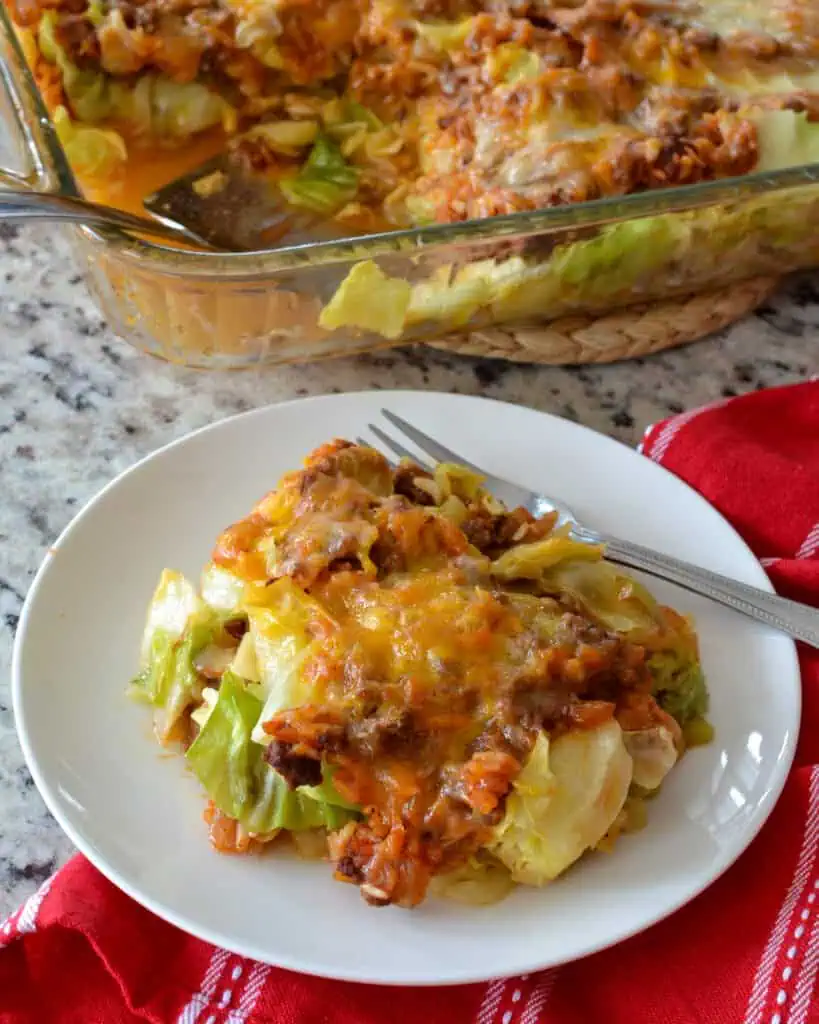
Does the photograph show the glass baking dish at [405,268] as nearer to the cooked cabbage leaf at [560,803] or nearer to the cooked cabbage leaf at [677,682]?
the cooked cabbage leaf at [677,682]

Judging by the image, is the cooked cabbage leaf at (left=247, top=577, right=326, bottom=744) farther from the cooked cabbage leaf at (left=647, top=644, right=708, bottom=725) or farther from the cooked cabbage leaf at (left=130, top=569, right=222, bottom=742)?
the cooked cabbage leaf at (left=647, top=644, right=708, bottom=725)

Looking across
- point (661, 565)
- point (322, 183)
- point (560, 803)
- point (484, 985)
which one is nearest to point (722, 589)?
point (661, 565)

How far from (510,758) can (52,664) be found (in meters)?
0.62

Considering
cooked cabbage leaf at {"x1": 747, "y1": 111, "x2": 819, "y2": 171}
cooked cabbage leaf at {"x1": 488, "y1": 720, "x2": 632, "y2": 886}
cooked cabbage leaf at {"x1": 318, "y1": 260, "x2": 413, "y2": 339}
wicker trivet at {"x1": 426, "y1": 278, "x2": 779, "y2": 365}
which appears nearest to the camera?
cooked cabbage leaf at {"x1": 488, "y1": 720, "x2": 632, "y2": 886}

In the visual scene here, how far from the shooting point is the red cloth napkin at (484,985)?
1.27m

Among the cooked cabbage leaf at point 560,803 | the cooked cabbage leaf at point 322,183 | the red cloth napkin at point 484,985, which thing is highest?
the cooked cabbage leaf at point 322,183

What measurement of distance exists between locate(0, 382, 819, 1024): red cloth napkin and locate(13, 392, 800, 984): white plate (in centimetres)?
8

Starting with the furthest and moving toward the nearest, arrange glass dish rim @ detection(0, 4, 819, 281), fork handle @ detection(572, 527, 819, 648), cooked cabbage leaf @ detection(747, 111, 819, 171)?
cooked cabbage leaf @ detection(747, 111, 819, 171) < glass dish rim @ detection(0, 4, 819, 281) < fork handle @ detection(572, 527, 819, 648)

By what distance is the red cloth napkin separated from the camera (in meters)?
1.27

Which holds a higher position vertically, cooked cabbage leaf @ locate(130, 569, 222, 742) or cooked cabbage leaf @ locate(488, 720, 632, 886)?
cooked cabbage leaf @ locate(130, 569, 222, 742)

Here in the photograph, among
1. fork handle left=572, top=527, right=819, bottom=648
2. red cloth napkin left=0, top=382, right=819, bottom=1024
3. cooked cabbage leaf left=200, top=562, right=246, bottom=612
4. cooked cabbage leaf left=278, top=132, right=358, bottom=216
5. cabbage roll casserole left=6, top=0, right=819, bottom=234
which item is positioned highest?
cabbage roll casserole left=6, top=0, right=819, bottom=234

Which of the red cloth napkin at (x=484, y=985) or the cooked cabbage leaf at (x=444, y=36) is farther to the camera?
the cooked cabbage leaf at (x=444, y=36)

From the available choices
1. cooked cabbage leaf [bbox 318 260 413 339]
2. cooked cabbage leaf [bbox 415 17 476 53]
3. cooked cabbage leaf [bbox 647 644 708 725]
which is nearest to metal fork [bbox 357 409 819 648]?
cooked cabbage leaf [bbox 647 644 708 725]

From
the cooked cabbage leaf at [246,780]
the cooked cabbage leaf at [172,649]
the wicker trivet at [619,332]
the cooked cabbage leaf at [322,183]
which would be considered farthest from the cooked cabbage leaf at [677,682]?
the cooked cabbage leaf at [322,183]
